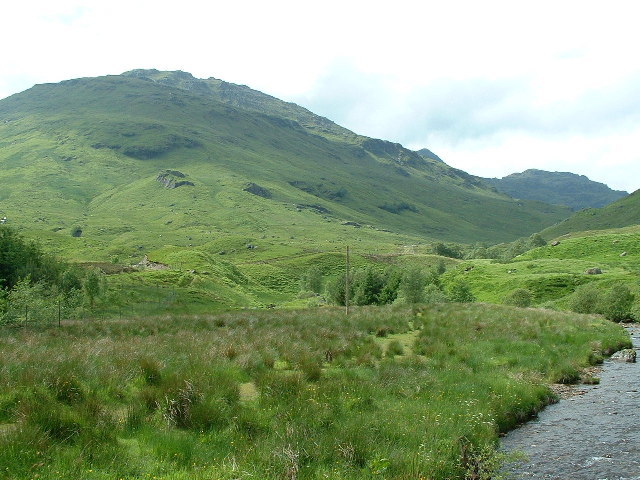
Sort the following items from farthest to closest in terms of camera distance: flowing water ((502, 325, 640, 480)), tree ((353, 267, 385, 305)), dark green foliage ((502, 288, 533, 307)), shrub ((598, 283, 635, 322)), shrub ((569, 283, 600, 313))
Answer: tree ((353, 267, 385, 305)), dark green foliage ((502, 288, 533, 307)), shrub ((569, 283, 600, 313)), shrub ((598, 283, 635, 322)), flowing water ((502, 325, 640, 480))

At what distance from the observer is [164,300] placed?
2373 inches

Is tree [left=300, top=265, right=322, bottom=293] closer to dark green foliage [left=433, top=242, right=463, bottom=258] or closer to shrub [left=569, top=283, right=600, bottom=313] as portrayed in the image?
shrub [left=569, top=283, right=600, bottom=313]

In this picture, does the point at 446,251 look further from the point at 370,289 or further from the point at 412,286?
the point at 412,286

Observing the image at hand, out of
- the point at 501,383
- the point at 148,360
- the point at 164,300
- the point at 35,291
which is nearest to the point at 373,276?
the point at 164,300

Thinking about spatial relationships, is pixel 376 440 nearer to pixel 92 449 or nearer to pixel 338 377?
pixel 338 377

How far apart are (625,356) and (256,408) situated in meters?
24.6

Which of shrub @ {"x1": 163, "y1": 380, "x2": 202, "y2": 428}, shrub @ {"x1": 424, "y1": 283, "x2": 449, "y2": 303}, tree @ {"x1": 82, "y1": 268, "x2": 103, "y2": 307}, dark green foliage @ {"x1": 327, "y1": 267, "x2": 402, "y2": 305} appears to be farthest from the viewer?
Result: dark green foliage @ {"x1": 327, "y1": 267, "x2": 402, "y2": 305}

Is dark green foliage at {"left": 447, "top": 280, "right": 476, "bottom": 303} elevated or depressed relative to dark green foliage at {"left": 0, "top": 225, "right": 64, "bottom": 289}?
depressed

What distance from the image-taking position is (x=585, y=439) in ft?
46.7

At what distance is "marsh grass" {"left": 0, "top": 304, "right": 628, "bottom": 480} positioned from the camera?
8.91 meters

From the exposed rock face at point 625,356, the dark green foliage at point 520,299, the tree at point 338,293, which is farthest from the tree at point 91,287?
the dark green foliage at point 520,299

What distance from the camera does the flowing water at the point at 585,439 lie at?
11992mm

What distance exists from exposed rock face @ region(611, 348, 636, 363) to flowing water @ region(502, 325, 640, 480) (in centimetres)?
741

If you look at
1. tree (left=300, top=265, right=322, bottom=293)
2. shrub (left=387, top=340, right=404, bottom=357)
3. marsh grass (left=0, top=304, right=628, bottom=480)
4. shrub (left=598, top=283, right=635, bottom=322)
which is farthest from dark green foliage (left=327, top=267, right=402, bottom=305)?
A: marsh grass (left=0, top=304, right=628, bottom=480)
